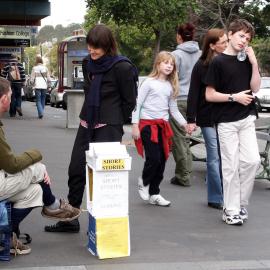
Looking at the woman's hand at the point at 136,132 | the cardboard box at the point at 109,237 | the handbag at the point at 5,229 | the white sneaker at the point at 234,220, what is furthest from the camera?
the woman's hand at the point at 136,132

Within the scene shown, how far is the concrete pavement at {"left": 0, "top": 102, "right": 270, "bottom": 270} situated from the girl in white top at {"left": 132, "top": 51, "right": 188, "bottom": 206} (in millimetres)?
274

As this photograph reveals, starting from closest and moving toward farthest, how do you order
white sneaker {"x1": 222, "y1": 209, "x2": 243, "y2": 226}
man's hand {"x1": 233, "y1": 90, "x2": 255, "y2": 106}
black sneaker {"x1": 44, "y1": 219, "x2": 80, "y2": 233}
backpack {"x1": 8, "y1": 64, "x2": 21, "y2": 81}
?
black sneaker {"x1": 44, "y1": 219, "x2": 80, "y2": 233} → man's hand {"x1": 233, "y1": 90, "x2": 255, "y2": 106} → white sneaker {"x1": 222, "y1": 209, "x2": 243, "y2": 226} → backpack {"x1": 8, "y1": 64, "x2": 21, "y2": 81}

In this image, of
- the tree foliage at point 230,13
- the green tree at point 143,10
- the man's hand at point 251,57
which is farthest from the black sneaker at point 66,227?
the tree foliage at point 230,13

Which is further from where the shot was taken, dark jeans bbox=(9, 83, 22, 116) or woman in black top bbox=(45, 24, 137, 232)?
dark jeans bbox=(9, 83, 22, 116)

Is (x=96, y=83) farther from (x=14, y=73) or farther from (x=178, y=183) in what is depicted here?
(x=14, y=73)

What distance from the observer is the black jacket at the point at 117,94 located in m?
5.45

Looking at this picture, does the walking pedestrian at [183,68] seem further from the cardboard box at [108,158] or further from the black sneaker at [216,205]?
the cardboard box at [108,158]

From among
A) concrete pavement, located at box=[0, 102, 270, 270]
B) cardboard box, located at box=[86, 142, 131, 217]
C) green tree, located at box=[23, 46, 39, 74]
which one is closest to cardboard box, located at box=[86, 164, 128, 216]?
cardboard box, located at box=[86, 142, 131, 217]

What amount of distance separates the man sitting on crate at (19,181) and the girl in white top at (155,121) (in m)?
1.91

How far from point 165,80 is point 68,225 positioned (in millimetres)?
2150

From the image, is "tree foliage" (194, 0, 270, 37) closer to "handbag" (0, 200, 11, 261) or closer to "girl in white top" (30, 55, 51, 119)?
"girl in white top" (30, 55, 51, 119)

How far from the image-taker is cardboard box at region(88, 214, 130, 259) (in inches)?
193

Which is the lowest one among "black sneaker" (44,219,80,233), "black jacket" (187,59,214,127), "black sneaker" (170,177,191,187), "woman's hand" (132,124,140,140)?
"black sneaker" (170,177,191,187)

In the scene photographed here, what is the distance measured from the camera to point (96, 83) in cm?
545
